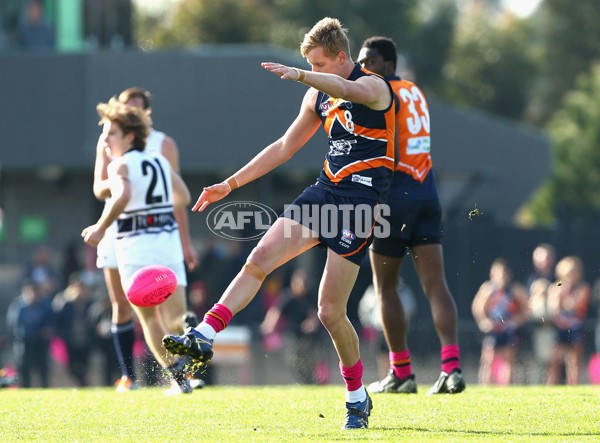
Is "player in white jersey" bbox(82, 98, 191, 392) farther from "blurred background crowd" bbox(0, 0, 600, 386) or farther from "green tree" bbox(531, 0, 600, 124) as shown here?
"green tree" bbox(531, 0, 600, 124)

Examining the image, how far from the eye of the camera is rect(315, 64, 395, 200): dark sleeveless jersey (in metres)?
7.43

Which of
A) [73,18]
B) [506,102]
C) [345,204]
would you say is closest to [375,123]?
[345,204]

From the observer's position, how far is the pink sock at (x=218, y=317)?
713 centimetres

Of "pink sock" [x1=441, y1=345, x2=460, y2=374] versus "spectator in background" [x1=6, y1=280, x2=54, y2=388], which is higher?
"pink sock" [x1=441, y1=345, x2=460, y2=374]

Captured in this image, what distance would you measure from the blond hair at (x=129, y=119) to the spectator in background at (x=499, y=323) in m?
7.57

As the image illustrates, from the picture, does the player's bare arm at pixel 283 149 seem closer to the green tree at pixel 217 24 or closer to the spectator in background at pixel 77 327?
the spectator in background at pixel 77 327

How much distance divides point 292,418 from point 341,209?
142cm

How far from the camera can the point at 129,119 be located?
9.34 metres

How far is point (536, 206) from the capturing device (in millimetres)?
48219

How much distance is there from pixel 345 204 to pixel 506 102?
51843 mm

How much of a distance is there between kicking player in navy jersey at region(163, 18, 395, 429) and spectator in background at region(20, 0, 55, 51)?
1609 cm

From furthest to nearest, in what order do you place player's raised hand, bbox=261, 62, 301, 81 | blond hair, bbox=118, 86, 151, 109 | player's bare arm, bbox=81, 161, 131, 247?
1. blond hair, bbox=118, 86, 151, 109
2. player's bare arm, bbox=81, 161, 131, 247
3. player's raised hand, bbox=261, 62, 301, 81

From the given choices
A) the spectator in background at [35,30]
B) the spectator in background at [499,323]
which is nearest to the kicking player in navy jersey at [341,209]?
the spectator in background at [499,323]

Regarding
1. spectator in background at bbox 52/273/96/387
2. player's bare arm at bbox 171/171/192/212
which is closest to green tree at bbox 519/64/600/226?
spectator in background at bbox 52/273/96/387
